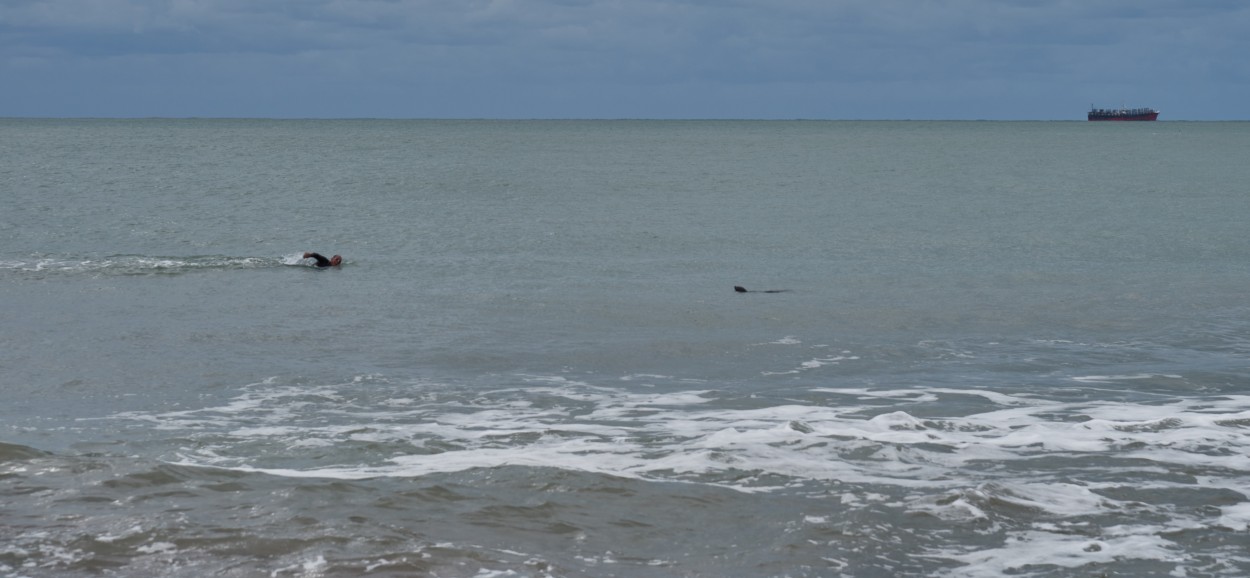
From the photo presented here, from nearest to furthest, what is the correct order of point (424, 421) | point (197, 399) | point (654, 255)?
point (424, 421)
point (197, 399)
point (654, 255)

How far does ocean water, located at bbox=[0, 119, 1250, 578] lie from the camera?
7988mm

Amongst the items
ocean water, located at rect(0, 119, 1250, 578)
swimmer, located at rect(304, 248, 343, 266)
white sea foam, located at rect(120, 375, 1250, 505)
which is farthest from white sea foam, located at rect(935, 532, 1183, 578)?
swimmer, located at rect(304, 248, 343, 266)

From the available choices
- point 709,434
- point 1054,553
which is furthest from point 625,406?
point 1054,553

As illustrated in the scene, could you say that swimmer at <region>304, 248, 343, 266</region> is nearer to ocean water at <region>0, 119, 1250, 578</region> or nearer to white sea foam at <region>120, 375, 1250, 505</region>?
ocean water at <region>0, 119, 1250, 578</region>

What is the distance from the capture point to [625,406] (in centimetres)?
1223

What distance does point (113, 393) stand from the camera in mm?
12641

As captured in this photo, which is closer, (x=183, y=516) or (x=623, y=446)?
(x=183, y=516)

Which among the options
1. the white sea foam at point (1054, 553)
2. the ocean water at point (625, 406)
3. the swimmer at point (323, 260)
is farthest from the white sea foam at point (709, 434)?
the swimmer at point (323, 260)

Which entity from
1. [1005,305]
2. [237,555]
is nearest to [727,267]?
[1005,305]

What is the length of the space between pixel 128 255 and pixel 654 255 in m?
11.9

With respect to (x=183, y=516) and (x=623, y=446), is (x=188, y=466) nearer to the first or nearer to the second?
(x=183, y=516)

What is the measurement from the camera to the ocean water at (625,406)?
7988mm

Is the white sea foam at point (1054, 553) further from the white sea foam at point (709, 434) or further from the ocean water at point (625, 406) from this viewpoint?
the white sea foam at point (709, 434)

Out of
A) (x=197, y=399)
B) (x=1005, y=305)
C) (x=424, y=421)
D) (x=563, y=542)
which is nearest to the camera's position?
(x=563, y=542)
